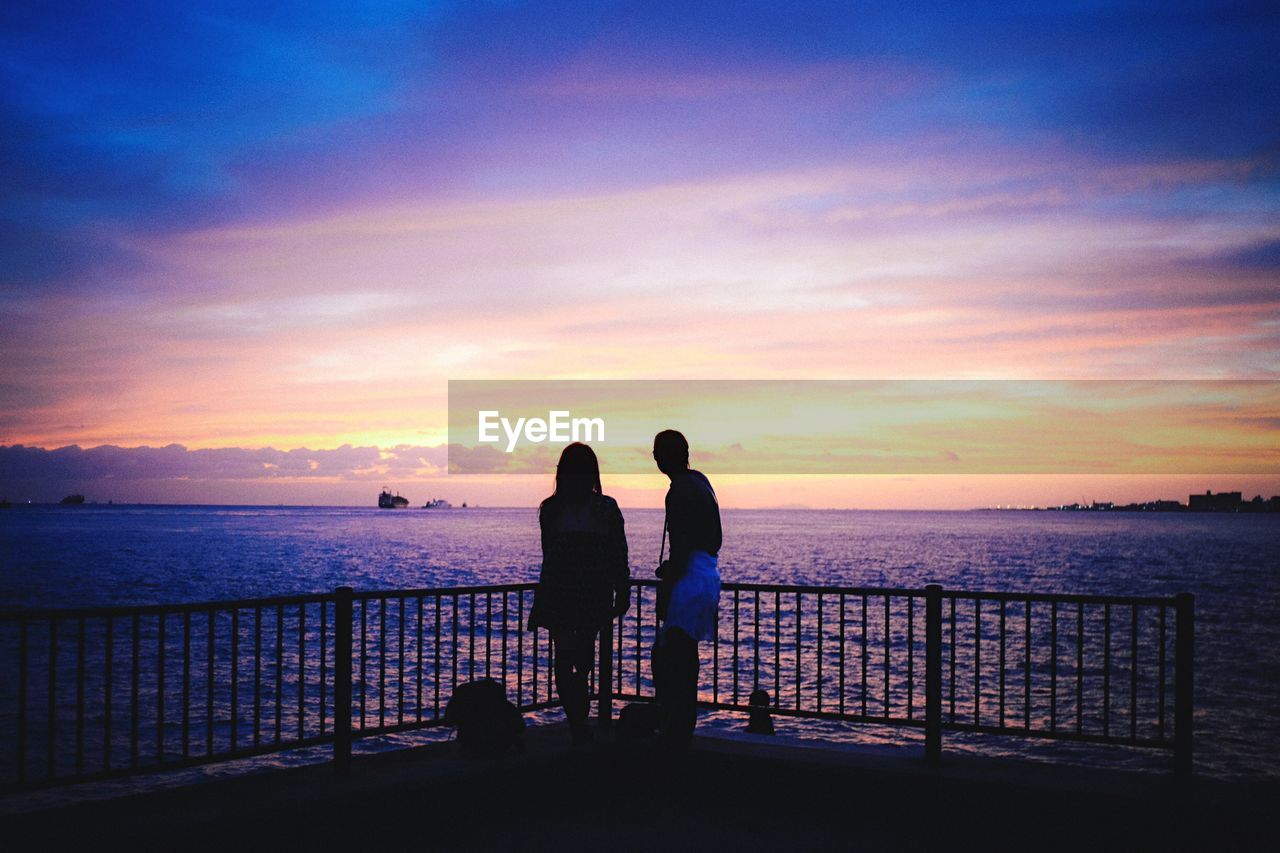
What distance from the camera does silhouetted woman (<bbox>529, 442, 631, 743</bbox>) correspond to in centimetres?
653

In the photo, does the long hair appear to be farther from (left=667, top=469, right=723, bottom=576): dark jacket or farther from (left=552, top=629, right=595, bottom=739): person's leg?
(left=552, top=629, right=595, bottom=739): person's leg

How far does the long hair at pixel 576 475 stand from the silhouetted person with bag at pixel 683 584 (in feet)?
1.58

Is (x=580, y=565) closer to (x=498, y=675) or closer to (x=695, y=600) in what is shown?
(x=695, y=600)

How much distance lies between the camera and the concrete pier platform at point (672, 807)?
5.04 metres

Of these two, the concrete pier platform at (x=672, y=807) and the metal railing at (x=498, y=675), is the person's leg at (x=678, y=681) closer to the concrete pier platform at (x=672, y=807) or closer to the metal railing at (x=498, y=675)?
the concrete pier platform at (x=672, y=807)

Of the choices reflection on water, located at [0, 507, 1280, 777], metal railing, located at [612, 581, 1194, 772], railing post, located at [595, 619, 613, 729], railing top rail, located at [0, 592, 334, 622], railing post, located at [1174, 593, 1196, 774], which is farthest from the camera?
reflection on water, located at [0, 507, 1280, 777]

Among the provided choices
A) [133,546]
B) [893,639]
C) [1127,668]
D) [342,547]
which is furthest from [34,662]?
[133,546]

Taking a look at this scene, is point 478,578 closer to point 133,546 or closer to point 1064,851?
point 1064,851

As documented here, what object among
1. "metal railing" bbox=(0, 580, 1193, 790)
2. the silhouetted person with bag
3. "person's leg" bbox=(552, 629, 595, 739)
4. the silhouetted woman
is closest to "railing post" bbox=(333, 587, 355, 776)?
"metal railing" bbox=(0, 580, 1193, 790)

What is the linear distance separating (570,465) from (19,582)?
5259 centimetres

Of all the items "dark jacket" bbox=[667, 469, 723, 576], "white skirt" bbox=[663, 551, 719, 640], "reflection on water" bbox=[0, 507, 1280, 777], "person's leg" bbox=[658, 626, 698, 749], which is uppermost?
"dark jacket" bbox=[667, 469, 723, 576]

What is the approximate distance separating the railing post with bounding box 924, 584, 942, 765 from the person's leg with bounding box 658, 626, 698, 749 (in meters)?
1.49

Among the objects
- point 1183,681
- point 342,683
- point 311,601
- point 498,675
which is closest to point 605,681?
point 342,683

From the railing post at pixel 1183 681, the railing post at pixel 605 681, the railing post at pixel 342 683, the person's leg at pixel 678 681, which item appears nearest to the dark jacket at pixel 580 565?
the person's leg at pixel 678 681
